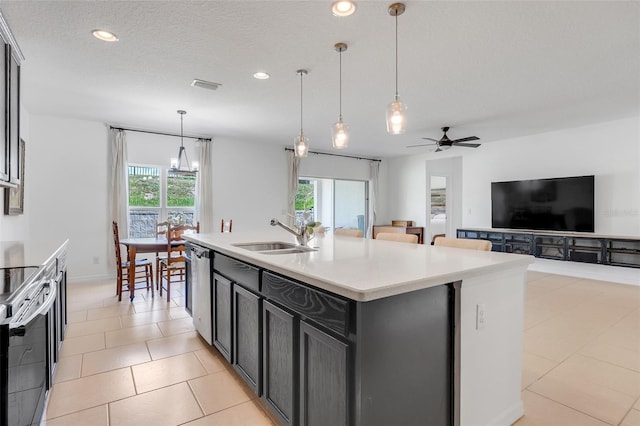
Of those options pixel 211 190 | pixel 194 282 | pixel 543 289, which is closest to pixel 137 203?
pixel 211 190

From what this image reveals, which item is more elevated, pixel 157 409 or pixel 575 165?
pixel 575 165

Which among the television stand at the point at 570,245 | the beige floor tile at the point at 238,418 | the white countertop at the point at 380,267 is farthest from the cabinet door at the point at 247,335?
the television stand at the point at 570,245

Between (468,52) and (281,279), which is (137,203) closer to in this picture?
(281,279)

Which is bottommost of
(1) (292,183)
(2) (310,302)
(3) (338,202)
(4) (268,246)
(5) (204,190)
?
(2) (310,302)

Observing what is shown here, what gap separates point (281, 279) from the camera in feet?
5.48

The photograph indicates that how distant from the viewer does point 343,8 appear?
217cm

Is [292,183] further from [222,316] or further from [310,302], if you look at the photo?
[310,302]

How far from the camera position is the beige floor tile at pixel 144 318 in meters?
3.35

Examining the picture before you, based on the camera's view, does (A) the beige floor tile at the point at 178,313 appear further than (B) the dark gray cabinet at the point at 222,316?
Yes

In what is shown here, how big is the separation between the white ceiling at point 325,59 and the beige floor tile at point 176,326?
2492mm

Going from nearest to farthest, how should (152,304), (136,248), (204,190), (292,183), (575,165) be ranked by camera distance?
(152,304)
(136,248)
(575,165)
(204,190)
(292,183)

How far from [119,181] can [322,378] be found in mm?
5184

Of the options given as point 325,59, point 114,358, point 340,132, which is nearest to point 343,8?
point 325,59

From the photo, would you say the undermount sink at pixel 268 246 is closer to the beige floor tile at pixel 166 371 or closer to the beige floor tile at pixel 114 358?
the beige floor tile at pixel 166 371
